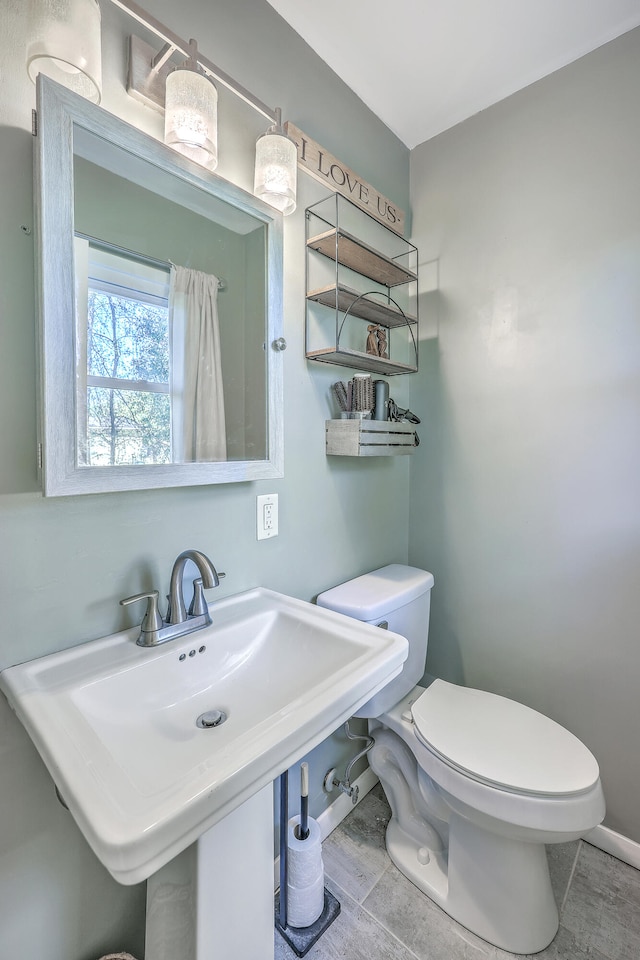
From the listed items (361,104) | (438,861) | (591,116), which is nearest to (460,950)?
(438,861)

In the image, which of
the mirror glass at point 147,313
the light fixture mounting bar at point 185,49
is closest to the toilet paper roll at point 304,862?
the mirror glass at point 147,313

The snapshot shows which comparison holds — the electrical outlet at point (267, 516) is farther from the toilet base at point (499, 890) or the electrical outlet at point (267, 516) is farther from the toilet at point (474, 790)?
the toilet base at point (499, 890)

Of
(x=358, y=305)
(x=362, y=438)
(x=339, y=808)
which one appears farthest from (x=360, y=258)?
(x=339, y=808)

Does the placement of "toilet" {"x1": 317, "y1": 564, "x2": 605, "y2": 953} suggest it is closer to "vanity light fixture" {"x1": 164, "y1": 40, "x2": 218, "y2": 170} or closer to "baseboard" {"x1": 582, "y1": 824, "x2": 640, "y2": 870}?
"baseboard" {"x1": 582, "y1": 824, "x2": 640, "y2": 870}

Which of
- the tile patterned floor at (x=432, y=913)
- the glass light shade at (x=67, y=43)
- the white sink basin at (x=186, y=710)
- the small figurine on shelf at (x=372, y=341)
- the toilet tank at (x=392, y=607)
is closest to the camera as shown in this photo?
the white sink basin at (x=186, y=710)

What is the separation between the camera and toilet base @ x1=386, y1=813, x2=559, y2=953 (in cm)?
105

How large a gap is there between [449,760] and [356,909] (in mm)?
535

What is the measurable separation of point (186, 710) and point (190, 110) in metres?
1.26

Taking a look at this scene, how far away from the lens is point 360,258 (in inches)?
55.9

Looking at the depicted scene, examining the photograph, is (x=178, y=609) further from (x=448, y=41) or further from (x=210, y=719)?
(x=448, y=41)

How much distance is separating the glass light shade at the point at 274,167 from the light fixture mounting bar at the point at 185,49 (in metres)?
0.10

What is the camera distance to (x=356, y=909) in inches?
45.1

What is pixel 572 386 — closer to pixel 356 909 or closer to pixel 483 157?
pixel 483 157

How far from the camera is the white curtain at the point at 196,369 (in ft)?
3.10
